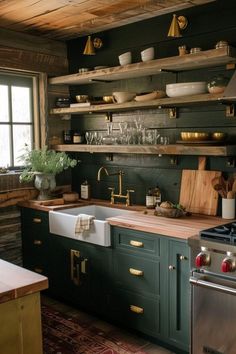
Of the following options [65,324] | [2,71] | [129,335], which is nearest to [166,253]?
[129,335]

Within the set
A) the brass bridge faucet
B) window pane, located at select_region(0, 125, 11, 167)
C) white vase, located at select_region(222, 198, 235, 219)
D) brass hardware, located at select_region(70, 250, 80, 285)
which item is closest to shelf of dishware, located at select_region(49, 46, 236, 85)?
window pane, located at select_region(0, 125, 11, 167)

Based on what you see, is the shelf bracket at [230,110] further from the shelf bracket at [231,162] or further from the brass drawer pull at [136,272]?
the brass drawer pull at [136,272]

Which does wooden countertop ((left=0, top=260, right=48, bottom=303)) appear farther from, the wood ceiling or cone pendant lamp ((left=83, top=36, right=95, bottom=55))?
cone pendant lamp ((left=83, top=36, right=95, bottom=55))

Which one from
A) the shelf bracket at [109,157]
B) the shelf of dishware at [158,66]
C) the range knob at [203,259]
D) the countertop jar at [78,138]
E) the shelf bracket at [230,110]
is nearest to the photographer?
the range knob at [203,259]

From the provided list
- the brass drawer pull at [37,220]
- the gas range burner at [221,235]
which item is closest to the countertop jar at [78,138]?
the brass drawer pull at [37,220]

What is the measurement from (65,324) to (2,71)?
2.33 m

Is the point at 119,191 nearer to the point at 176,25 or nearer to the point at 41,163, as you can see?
the point at 41,163

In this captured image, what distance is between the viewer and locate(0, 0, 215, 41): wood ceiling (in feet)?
10.0

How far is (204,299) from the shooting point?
2475mm

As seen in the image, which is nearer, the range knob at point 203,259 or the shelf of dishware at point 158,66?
the range knob at point 203,259

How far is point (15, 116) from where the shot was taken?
4.00 meters

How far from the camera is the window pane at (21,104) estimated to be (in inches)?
157

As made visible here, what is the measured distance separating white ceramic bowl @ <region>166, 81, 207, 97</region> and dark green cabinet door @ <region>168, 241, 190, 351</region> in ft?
3.69

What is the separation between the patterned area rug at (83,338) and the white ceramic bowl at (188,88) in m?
→ 1.88
